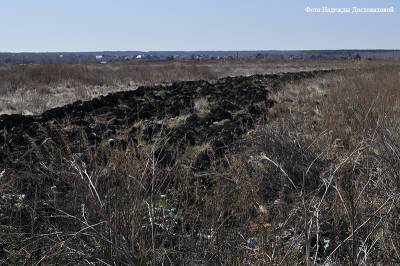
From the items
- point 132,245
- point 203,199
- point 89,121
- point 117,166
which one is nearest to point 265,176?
point 203,199

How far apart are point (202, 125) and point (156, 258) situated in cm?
894

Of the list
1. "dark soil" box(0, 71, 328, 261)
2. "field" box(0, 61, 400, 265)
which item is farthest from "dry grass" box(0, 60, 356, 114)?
"field" box(0, 61, 400, 265)

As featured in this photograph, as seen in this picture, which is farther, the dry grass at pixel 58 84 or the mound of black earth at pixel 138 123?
the dry grass at pixel 58 84

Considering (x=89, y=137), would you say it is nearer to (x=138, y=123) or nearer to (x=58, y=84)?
(x=138, y=123)

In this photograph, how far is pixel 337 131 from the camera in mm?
8539

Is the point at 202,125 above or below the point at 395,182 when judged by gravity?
below

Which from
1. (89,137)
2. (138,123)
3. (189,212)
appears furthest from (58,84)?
(189,212)

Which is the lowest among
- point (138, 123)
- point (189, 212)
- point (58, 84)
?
point (58, 84)

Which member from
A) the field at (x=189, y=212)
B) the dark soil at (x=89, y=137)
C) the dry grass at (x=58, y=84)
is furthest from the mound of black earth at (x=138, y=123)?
the field at (x=189, y=212)

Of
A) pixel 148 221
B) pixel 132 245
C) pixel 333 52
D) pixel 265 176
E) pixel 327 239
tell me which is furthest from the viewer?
pixel 333 52

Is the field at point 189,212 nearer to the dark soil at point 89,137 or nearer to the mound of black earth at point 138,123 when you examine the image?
the dark soil at point 89,137

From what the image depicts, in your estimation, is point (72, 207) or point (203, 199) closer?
point (72, 207)

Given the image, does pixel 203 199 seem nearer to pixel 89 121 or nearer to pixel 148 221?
pixel 148 221

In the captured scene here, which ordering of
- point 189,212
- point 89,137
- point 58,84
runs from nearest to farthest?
1. point 189,212
2. point 89,137
3. point 58,84
